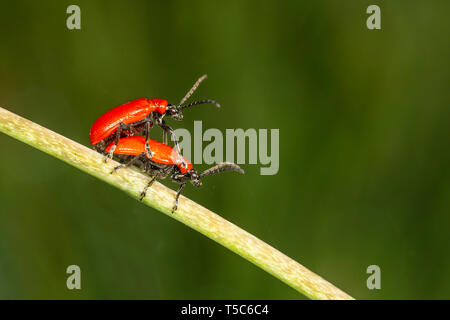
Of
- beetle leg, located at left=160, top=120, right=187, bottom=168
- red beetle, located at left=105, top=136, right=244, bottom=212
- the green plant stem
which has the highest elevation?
beetle leg, located at left=160, top=120, right=187, bottom=168

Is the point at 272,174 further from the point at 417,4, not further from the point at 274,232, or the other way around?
the point at 417,4

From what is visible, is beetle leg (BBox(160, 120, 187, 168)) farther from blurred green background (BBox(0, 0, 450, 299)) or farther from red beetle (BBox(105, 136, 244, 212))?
blurred green background (BBox(0, 0, 450, 299))

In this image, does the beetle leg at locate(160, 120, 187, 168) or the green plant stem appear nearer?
the green plant stem

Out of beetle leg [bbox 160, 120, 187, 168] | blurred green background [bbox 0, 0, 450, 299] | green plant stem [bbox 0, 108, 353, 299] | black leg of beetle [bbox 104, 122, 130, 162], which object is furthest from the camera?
blurred green background [bbox 0, 0, 450, 299]

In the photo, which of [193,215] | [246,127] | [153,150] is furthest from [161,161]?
[193,215]

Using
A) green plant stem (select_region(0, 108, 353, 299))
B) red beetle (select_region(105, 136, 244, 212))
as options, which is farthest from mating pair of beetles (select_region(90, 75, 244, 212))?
green plant stem (select_region(0, 108, 353, 299))

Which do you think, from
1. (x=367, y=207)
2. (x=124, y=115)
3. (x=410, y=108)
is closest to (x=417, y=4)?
(x=410, y=108)

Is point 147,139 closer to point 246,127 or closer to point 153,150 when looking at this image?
point 153,150
